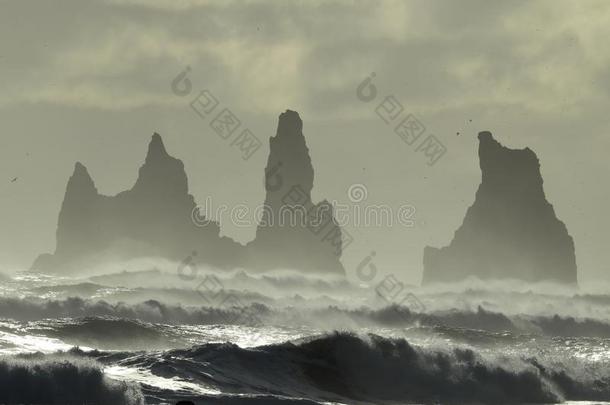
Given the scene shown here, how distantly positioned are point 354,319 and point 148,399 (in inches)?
1538

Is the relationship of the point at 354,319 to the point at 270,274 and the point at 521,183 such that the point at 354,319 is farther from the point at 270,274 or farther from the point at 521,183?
the point at 521,183

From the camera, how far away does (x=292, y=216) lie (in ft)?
400

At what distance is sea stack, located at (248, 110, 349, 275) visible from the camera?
119 m

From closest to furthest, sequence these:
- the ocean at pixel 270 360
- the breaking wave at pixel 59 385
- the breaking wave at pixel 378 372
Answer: the breaking wave at pixel 59 385 → the ocean at pixel 270 360 → the breaking wave at pixel 378 372

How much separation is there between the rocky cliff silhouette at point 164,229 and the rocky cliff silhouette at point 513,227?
54.5ft

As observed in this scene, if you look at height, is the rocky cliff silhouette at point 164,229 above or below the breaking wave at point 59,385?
above

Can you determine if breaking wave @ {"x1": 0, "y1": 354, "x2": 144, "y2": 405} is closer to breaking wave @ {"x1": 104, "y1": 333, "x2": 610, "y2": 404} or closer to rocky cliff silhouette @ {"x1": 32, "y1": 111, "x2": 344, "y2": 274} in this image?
breaking wave @ {"x1": 104, "y1": 333, "x2": 610, "y2": 404}

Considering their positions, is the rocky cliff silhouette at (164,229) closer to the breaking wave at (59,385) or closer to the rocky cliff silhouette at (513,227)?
the rocky cliff silhouette at (513,227)

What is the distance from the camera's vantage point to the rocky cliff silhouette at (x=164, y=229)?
395ft

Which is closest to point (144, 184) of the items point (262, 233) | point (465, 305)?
point (262, 233)

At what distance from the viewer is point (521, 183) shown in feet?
393

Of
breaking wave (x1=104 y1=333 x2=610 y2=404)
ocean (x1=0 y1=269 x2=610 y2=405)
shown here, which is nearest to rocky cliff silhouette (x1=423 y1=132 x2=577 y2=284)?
ocean (x1=0 y1=269 x2=610 y2=405)

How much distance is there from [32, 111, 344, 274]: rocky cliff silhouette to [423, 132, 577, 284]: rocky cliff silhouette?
16611mm

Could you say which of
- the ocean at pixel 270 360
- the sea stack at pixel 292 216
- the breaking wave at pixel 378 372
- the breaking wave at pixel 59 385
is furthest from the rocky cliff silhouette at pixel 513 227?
the breaking wave at pixel 59 385
